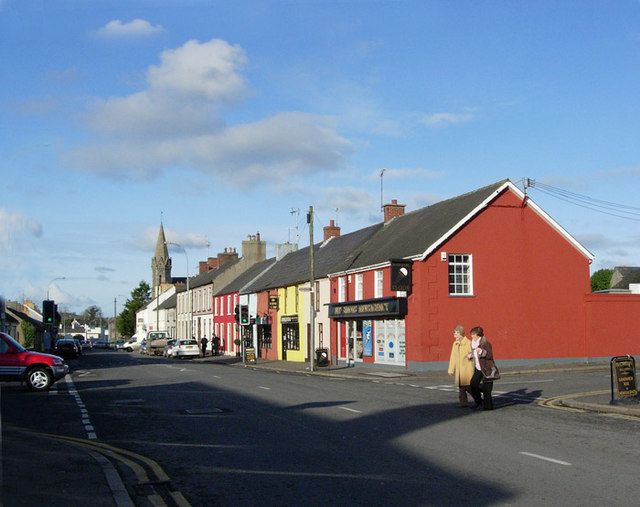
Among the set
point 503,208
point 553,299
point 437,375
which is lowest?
point 437,375

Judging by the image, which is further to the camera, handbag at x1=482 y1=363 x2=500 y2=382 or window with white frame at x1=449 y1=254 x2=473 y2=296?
window with white frame at x1=449 y1=254 x2=473 y2=296

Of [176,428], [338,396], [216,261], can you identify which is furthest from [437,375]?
[216,261]

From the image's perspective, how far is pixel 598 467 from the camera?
9500mm

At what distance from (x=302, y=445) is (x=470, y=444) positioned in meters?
2.59

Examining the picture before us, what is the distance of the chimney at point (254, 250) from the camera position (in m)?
73.3

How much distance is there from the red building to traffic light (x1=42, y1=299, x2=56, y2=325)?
16.6m

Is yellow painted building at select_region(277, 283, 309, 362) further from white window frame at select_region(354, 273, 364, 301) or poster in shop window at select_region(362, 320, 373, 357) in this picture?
poster in shop window at select_region(362, 320, 373, 357)

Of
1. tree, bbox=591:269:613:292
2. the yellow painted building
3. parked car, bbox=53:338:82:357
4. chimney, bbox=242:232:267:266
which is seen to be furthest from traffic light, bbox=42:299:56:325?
tree, bbox=591:269:613:292

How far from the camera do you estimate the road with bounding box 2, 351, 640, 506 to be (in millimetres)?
8273

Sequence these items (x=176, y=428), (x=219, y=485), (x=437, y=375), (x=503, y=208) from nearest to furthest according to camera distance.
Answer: (x=219, y=485) → (x=176, y=428) → (x=437, y=375) → (x=503, y=208)

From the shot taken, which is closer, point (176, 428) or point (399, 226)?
point (176, 428)

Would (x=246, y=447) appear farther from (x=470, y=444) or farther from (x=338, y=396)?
(x=338, y=396)

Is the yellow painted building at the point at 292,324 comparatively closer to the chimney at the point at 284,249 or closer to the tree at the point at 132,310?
the chimney at the point at 284,249

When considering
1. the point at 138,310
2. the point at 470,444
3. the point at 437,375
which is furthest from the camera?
the point at 138,310
